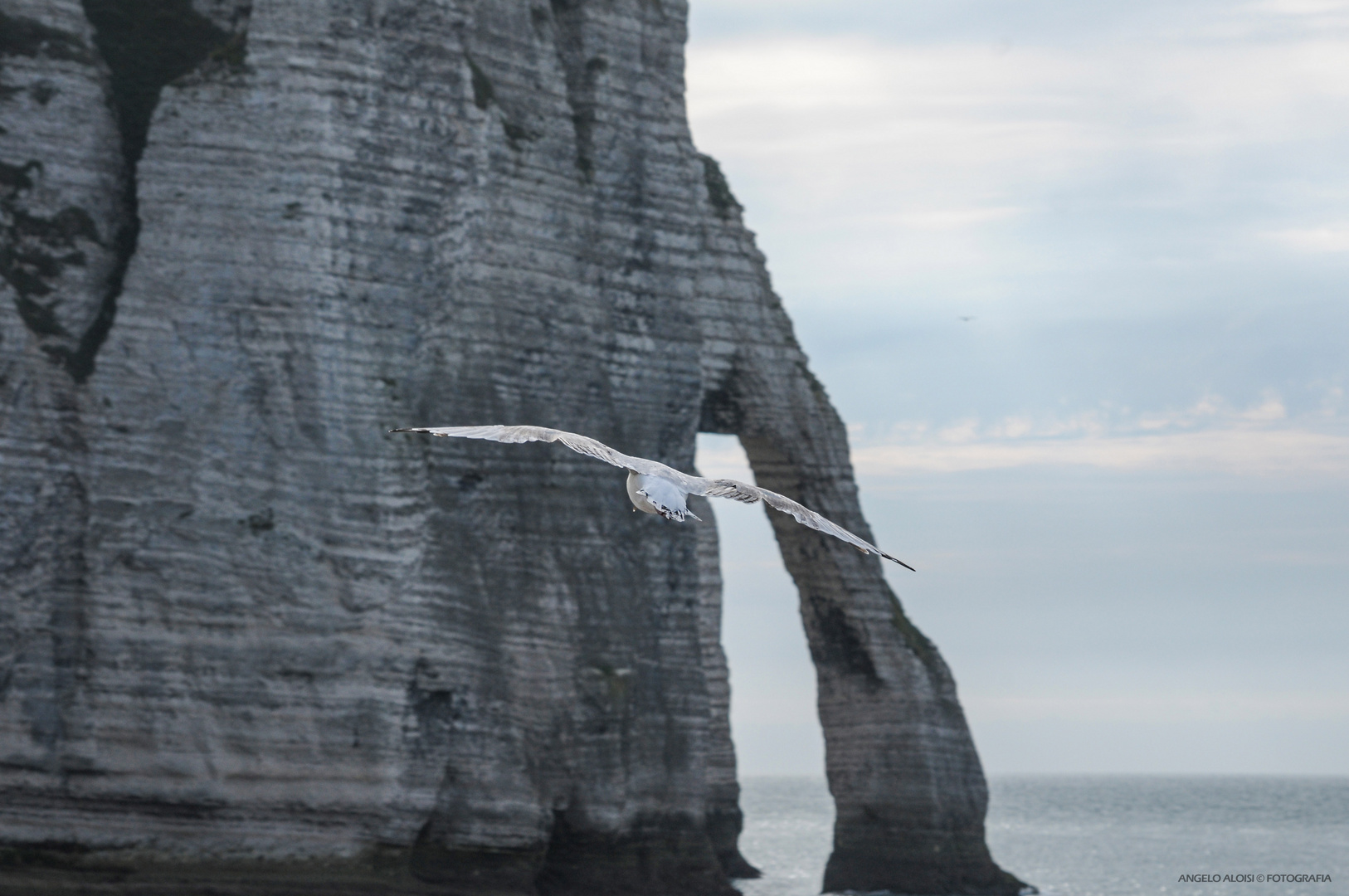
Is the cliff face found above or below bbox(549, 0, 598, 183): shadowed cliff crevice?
below

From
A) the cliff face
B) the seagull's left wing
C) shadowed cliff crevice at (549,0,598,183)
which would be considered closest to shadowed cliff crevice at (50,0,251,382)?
the cliff face

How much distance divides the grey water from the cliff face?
12956mm

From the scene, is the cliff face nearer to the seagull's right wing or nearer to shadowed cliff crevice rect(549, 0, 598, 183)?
shadowed cliff crevice rect(549, 0, 598, 183)

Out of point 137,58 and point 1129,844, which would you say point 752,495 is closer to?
point 137,58

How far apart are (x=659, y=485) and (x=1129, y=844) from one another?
2642 inches

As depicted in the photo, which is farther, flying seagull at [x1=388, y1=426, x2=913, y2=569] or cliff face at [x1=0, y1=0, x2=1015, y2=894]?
cliff face at [x1=0, y1=0, x2=1015, y2=894]

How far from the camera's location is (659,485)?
68.1 feet

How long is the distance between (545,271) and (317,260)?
16.9ft

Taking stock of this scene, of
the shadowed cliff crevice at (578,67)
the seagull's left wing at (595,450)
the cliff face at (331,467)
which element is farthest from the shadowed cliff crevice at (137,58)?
the seagull's left wing at (595,450)

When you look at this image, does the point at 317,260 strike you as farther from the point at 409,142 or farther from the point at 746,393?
the point at 746,393

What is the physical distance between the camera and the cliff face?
3475 centimetres

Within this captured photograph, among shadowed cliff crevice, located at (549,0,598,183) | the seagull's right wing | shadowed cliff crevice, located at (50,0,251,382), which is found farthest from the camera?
shadowed cliff crevice, located at (549,0,598,183)

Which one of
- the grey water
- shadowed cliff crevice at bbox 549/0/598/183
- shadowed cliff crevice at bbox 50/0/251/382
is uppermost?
shadowed cliff crevice at bbox 549/0/598/183

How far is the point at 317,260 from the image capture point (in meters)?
36.4
